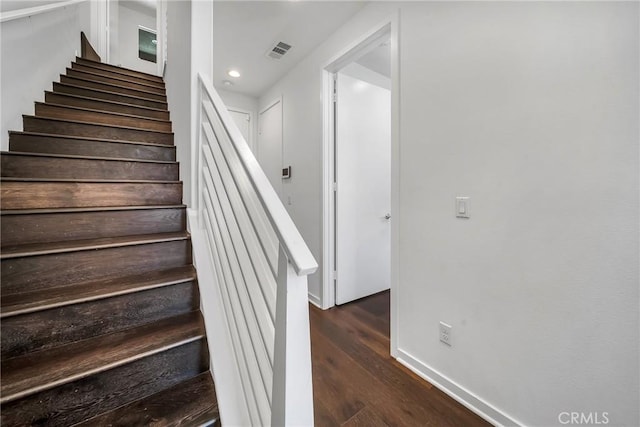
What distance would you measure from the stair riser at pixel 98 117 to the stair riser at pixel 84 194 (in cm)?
91

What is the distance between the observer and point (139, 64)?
4773 mm

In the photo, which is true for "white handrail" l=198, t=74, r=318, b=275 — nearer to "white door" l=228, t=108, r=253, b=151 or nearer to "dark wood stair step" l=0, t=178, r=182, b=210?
"dark wood stair step" l=0, t=178, r=182, b=210

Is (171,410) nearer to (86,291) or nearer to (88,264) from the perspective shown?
(86,291)

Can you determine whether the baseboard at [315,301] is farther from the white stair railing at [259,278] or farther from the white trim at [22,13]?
the white trim at [22,13]

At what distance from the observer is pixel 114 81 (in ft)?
8.76

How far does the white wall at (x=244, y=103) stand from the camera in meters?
3.39

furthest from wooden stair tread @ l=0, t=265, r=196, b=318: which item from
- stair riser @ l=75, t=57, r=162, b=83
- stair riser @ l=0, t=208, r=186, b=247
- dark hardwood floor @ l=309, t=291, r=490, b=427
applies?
stair riser @ l=75, t=57, r=162, b=83

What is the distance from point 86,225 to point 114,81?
2307mm

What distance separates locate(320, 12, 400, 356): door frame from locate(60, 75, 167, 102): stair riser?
1.94 m

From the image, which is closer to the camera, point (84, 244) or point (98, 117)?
point (84, 244)

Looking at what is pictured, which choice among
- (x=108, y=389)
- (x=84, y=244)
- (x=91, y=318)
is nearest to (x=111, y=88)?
(x=84, y=244)

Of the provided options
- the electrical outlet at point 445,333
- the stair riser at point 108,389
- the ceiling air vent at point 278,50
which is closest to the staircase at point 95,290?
the stair riser at point 108,389

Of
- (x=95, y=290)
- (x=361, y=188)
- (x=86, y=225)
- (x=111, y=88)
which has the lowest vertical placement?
(x=95, y=290)

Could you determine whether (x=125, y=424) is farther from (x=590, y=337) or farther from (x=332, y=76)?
(x=332, y=76)
